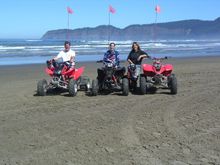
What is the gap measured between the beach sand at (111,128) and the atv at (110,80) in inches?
10.4

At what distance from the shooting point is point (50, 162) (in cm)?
547

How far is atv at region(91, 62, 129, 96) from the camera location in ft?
35.1

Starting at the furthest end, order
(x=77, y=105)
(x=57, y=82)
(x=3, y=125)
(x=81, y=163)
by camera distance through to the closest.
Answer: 1. (x=57, y=82)
2. (x=77, y=105)
3. (x=3, y=125)
4. (x=81, y=163)

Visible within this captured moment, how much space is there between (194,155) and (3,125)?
3513mm

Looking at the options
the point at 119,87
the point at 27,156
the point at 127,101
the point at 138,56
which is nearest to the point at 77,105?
the point at 127,101

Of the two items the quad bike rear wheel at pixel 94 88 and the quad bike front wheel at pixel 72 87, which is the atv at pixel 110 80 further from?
the quad bike front wheel at pixel 72 87

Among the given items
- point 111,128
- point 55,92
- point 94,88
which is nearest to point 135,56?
point 94,88

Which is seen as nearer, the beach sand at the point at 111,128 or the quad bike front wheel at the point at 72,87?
the beach sand at the point at 111,128

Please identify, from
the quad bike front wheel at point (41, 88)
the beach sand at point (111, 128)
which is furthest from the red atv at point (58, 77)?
the beach sand at point (111, 128)

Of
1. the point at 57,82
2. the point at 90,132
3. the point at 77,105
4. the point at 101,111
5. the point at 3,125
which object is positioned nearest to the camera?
the point at 90,132

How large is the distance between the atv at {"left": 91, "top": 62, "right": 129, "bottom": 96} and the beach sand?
263mm

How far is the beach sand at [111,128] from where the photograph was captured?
566 centimetres

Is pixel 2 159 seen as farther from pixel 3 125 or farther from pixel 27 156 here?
pixel 3 125

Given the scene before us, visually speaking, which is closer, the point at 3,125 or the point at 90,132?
Result: the point at 90,132
